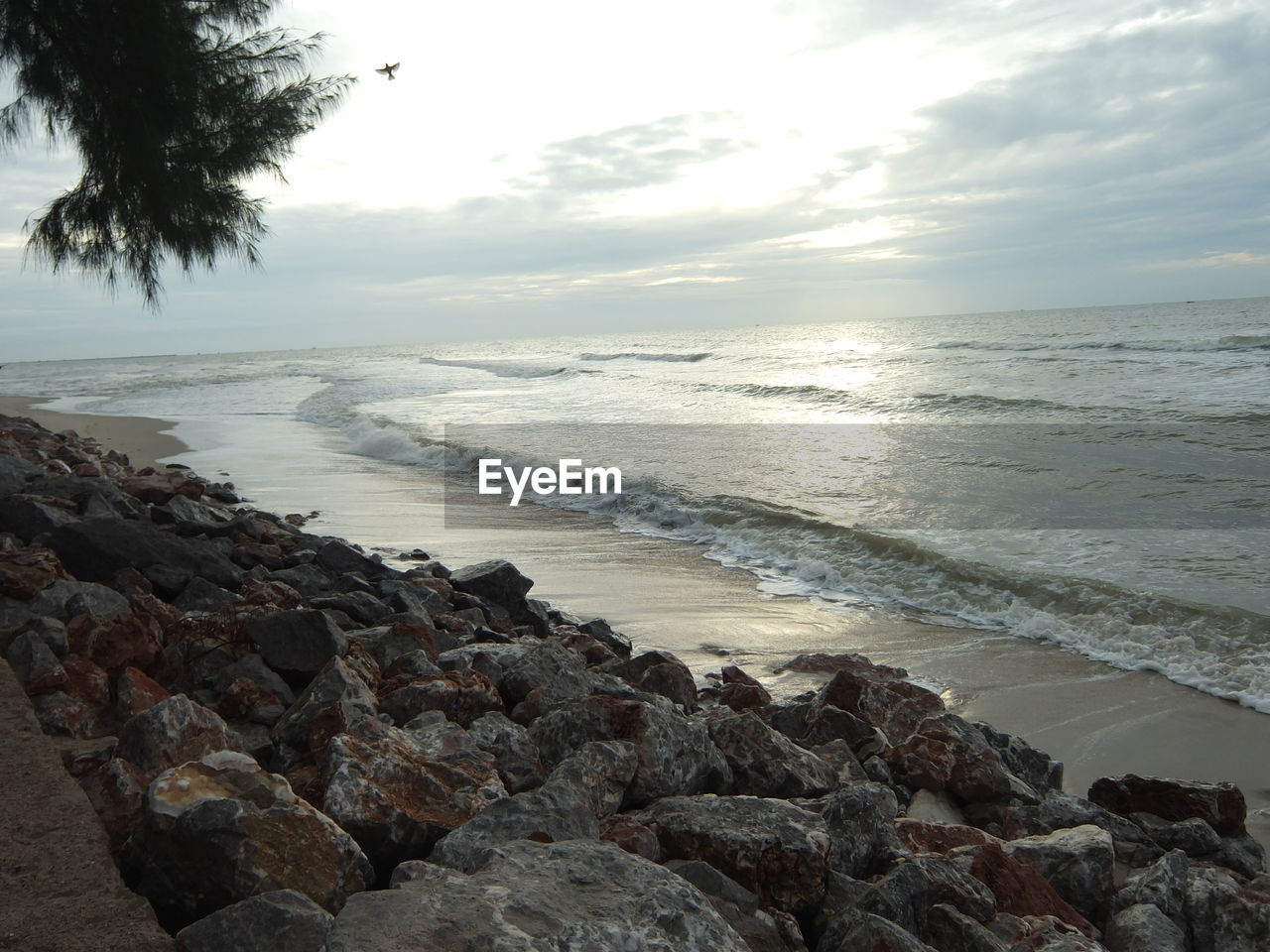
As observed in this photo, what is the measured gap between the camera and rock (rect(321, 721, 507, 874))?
99.8 inches

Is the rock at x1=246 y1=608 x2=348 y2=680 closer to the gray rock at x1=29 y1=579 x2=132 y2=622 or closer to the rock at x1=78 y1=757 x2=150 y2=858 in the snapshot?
the gray rock at x1=29 y1=579 x2=132 y2=622

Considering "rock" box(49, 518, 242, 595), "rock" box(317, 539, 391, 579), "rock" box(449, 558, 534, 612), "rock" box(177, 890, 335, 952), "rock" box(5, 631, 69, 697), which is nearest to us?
"rock" box(177, 890, 335, 952)

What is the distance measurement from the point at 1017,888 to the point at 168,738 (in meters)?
2.61

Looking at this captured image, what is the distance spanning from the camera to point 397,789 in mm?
2725

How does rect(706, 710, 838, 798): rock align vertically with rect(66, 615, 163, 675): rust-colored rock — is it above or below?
below

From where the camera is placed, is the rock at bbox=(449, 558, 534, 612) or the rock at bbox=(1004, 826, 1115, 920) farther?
the rock at bbox=(449, 558, 534, 612)

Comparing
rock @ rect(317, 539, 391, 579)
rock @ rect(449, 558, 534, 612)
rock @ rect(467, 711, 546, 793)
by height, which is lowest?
rock @ rect(449, 558, 534, 612)

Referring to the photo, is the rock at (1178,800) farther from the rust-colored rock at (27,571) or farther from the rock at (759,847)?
the rust-colored rock at (27,571)

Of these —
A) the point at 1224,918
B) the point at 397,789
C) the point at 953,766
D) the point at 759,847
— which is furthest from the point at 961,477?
the point at 397,789

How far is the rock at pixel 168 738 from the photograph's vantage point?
2.82 m

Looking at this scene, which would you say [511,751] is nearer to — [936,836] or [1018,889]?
[936,836]

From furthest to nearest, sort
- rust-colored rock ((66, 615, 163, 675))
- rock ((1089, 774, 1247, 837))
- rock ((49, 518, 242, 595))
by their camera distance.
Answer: rock ((49, 518, 242, 595))
rock ((1089, 774, 1247, 837))
rust-colored rock ((66, 615, 163, 675))

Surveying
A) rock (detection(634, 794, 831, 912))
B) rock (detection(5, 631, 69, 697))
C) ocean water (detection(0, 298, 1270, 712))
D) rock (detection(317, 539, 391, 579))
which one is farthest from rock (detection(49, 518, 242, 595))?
ocean water (detection(0, 298, 1270, 712))

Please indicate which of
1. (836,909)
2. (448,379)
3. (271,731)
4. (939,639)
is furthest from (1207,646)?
(448,379)
